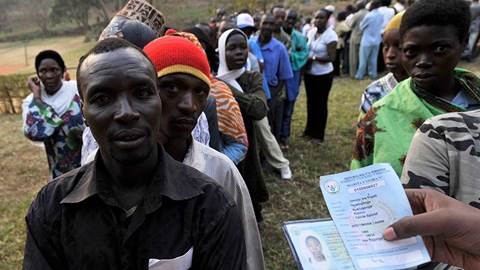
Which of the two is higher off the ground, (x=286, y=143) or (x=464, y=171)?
(x=464, y=171)

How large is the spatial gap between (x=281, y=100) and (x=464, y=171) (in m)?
4.44

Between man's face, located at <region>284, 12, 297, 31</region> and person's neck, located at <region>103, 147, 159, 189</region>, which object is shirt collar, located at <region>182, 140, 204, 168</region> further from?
man's face, located at <region>284, 12, 297, 31</region>

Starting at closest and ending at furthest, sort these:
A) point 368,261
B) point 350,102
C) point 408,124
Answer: point 368,261, point 408,124, point 350,102

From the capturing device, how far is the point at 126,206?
117 centimetres

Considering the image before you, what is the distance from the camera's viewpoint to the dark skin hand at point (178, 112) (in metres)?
1.64

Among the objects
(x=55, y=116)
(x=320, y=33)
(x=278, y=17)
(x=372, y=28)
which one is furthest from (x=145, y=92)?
(x=372, y=28)

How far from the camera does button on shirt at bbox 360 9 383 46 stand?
9750 mm

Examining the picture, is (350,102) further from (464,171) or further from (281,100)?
(464,171)

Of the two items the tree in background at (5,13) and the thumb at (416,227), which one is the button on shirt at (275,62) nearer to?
the thumb at (416,227)

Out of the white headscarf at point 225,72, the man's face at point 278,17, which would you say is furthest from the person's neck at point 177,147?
the man's face at point 278,17

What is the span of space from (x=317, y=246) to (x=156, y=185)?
0.48 m

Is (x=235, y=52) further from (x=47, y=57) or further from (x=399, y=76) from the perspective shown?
(x=47, y=57)

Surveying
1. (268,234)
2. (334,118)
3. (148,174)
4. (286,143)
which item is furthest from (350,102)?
(148,174)

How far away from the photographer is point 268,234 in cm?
368
